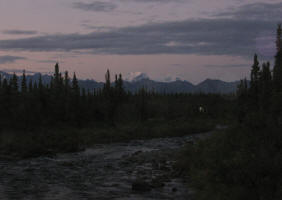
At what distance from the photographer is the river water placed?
15.1 m

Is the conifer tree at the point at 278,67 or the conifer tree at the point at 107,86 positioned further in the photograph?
the conifer tree at the point at 107,86

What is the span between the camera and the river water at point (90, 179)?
49.6 ft

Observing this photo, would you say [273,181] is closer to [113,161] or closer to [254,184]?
[254,184]

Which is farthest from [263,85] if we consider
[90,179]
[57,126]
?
[90,179]

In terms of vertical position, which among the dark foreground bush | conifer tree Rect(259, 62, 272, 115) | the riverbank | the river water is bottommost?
the riverbank

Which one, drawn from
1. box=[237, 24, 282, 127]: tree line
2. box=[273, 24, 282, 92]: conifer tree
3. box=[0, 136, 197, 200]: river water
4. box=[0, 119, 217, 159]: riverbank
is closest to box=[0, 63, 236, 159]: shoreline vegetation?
box=[0, 119, 217, 159]: riverbank

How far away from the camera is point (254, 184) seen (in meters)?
10.7

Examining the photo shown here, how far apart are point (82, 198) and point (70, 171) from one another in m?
7.33

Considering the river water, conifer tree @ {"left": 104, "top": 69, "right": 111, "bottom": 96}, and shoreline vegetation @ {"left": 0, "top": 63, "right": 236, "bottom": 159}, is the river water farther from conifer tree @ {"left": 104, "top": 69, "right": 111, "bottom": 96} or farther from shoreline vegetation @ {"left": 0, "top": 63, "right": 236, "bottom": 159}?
conifer tree @ {"left": 104, "top": 69, "right": 111, "bottom": 96}

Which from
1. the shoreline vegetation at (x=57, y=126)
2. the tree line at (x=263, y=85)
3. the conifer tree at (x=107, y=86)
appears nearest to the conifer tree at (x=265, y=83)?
the tree line at (x=263, y=85)

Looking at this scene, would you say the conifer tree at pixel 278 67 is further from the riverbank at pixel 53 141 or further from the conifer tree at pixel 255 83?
the riverbank at pixel 53 141

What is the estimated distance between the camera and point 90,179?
1889cm

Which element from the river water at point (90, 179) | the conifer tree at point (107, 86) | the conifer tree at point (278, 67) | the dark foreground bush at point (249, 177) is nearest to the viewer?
the dark foreground bush at point (249, 177)

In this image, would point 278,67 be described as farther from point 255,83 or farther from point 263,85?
point 255,83
